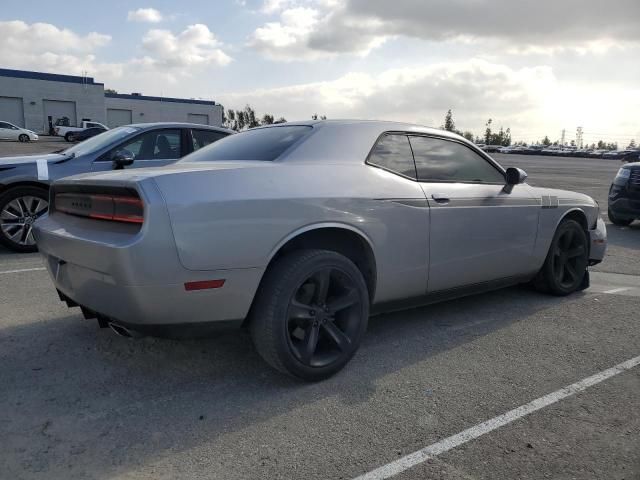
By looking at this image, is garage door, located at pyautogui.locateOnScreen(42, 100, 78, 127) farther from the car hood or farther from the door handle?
the door handle

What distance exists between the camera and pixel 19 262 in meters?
5.95

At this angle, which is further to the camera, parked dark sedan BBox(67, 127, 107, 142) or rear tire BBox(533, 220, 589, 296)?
parked dark sedan BBox(67, 127, 107, 142)

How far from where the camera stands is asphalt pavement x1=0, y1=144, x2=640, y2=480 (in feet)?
7.82

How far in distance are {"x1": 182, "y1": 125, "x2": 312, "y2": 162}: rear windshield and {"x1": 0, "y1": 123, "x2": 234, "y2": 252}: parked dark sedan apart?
8.65 feet

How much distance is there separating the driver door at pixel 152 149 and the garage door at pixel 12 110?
182 ft

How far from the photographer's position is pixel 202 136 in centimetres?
717

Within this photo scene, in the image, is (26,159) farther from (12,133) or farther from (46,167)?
(12,133)

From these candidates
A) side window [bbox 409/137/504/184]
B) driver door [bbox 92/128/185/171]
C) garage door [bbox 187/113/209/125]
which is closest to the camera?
side window [bbox 409/137/504/184]

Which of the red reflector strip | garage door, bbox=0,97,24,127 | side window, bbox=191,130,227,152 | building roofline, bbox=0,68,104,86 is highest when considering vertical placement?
building roofline, bbox=0,68,104,86

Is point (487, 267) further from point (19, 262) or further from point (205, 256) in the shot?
point (19, 262)

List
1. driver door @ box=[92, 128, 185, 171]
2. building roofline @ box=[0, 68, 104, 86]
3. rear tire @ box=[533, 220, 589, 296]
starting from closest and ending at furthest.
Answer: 1. rear tire @ box=[533, 220, 589, 296]
2. driver door @ box=[92, 128, 185, 171]
3. building roofline @ box=[0, 68, 104, 86]

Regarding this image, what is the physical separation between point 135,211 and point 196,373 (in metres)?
1.13

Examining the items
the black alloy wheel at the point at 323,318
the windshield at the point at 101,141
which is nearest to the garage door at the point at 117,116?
the windshield at the point at 101,141

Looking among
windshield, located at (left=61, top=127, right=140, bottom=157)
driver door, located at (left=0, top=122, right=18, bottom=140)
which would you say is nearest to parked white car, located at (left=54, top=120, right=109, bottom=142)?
driver door, located at (left=0, top=122, right=18, bottom=140)
